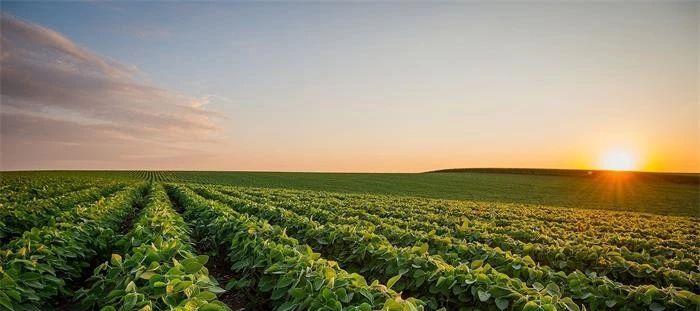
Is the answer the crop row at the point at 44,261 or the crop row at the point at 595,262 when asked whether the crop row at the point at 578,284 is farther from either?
the crop row at the point at 44,261

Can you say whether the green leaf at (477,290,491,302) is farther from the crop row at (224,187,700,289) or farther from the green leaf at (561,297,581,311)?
the crop row at (224,187,700,289)

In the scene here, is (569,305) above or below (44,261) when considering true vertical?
below

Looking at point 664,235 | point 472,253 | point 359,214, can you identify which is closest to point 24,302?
point 472,253

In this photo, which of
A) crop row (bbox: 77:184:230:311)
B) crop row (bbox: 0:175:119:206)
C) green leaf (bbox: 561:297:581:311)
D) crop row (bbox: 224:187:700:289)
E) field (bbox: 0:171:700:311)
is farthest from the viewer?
crop row (bbox: 0:175:119:206)

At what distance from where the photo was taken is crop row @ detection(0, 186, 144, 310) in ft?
14.1

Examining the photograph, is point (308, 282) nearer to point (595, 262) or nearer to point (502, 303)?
point (502, 303)

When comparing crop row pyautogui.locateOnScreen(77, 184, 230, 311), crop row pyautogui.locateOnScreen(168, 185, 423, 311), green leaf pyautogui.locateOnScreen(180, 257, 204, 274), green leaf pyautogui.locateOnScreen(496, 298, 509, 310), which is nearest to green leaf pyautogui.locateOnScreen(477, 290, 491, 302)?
green leaf pyautogui.locateOnScreen(496, 298, 509, 310)

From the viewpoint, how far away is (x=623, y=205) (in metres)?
38.8

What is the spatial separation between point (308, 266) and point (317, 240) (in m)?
3.99

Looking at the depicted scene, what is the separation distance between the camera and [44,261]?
561 centimetres

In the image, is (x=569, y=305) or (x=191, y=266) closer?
(x=191, y=266)

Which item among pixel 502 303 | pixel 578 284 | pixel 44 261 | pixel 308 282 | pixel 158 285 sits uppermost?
pixel 158 285

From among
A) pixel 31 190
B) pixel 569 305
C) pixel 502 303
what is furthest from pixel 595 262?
pixel 31 190

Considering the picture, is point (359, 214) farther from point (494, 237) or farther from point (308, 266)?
point (308, 266)
